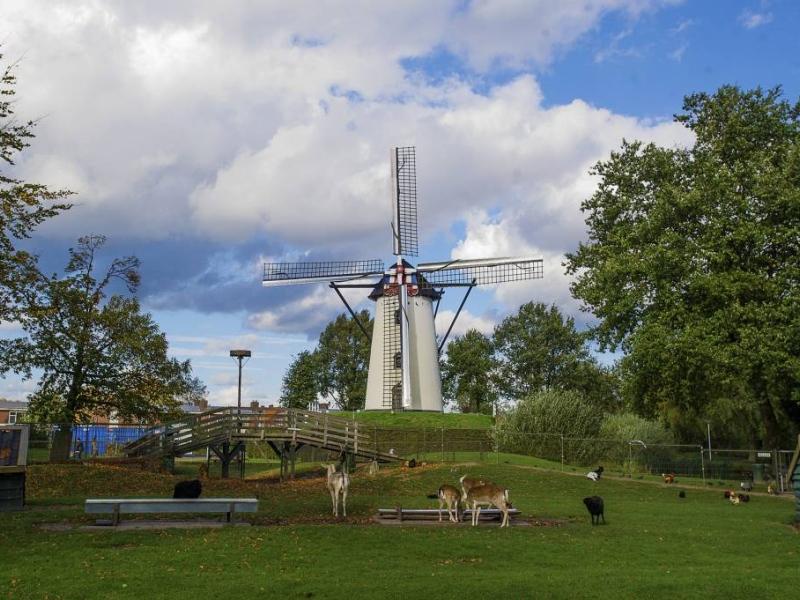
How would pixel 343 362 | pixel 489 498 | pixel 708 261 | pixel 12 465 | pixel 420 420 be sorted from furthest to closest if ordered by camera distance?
pixel 343 362 → pixel 420 420 → pixel 708 261 → pixel 12 465 → pixel 489 498

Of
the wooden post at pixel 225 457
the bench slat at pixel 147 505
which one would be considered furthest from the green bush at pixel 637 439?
the bench slat at pixel 147 505

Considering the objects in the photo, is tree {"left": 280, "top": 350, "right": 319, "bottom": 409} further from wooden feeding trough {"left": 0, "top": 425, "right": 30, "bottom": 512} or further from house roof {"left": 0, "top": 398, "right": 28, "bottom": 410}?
wooden feeding trough {"left": 0, "top": 425, "right": 30, "bottom": 512}

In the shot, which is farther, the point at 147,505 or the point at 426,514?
the point at 426,514

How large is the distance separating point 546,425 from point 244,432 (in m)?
17.8

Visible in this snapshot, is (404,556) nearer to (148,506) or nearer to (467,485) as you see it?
(467,485)

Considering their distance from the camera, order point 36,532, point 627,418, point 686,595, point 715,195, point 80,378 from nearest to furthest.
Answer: point 686,595
point 36,532
point 715,195
point 80,378
point 627,418

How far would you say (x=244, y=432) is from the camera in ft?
105

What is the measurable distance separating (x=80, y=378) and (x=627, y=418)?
33.2 metres

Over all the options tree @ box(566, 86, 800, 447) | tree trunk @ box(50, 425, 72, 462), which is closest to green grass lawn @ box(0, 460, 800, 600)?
tree @ box(566, 86, 800, 447)

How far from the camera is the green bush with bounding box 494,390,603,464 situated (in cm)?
4151

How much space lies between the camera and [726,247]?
30.1m

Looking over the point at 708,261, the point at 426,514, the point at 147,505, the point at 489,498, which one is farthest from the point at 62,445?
the point at 708,261

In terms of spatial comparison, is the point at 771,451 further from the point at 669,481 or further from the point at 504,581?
the point at 504,581

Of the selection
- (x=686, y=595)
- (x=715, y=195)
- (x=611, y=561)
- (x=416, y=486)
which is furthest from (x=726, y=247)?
(x=686, y=595)
